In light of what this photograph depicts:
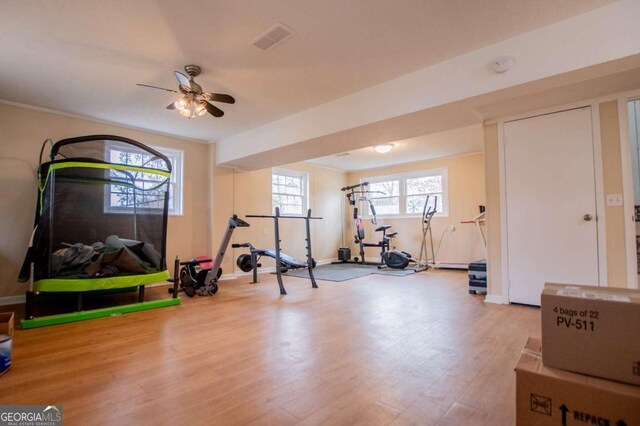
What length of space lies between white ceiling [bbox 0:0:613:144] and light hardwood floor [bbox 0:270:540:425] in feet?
8.01

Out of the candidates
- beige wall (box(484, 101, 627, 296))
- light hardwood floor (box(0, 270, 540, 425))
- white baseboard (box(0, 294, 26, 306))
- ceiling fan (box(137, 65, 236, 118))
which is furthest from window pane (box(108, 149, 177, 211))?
beige wall (box(484, 101, 627, 296))

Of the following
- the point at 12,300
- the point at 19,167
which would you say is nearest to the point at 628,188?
the point at 19,167

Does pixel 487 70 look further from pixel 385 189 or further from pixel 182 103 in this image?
pixel 385 189

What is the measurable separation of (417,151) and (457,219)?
1.76 meters

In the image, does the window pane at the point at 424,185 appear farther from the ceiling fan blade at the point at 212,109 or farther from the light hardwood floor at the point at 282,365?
the ceiling fan blade at the point at 212,109

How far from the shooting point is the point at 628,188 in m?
2.85

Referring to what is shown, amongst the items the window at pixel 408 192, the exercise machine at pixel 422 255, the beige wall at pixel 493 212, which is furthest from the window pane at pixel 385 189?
the beige wall at pixel 493 212

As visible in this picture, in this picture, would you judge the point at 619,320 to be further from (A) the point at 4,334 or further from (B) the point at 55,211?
(B) the point at 55,211

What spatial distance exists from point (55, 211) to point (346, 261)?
5.82 metres

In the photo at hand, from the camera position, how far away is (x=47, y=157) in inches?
153

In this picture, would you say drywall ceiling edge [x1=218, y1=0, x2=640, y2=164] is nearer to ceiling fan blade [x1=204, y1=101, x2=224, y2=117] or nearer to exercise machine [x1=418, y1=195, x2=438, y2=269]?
ceiling fan blade [x1=204, y1=101, x2=224, y2=117]

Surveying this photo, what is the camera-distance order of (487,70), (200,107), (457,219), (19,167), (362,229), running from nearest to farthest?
(487,70) < (200,107) < (19,167) < (457,219) < (362,229)

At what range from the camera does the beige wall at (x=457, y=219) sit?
6203mm

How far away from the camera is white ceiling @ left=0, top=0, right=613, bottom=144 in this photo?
2.11m
